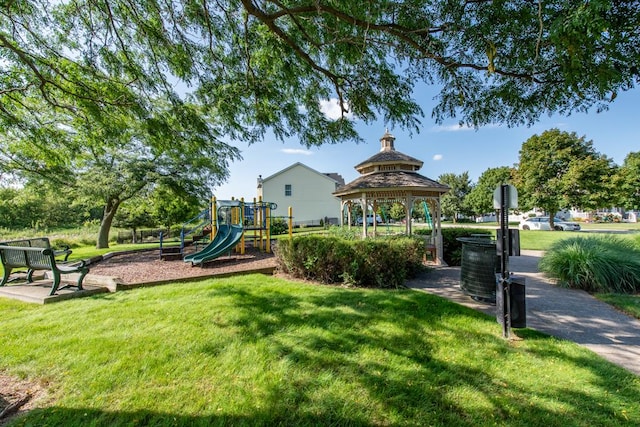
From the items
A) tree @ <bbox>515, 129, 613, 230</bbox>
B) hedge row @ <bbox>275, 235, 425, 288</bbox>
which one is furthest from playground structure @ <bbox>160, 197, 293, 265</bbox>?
tree @ <bbox>515, 129, 613, 230</bbox>

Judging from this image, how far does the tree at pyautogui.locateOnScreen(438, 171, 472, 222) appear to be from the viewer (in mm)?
44438

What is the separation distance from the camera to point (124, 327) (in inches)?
149

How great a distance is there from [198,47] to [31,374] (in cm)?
552

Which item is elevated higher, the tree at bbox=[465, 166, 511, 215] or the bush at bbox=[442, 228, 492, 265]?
the tree at bbox=[465, 166, 511, 215]

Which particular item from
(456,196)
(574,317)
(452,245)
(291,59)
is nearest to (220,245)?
(291,59)

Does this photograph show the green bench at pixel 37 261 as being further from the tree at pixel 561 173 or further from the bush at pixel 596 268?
the tree at pixel 561 173

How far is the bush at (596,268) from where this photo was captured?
6.04 metres

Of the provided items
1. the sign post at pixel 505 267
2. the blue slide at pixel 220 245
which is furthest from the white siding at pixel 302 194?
the sign post at pixel 505 267

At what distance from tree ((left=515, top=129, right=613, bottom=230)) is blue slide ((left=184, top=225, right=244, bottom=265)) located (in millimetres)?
26811

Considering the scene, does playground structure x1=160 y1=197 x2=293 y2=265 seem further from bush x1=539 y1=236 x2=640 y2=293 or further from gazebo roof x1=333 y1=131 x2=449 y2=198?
bush x1=539 y1=236 x2=640 y2=293

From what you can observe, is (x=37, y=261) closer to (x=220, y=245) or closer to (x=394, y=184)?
(x=220, y=245)

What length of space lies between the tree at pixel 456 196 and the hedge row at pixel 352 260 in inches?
1678

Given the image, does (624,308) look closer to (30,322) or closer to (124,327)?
(124,327)

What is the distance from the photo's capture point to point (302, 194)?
108ft
